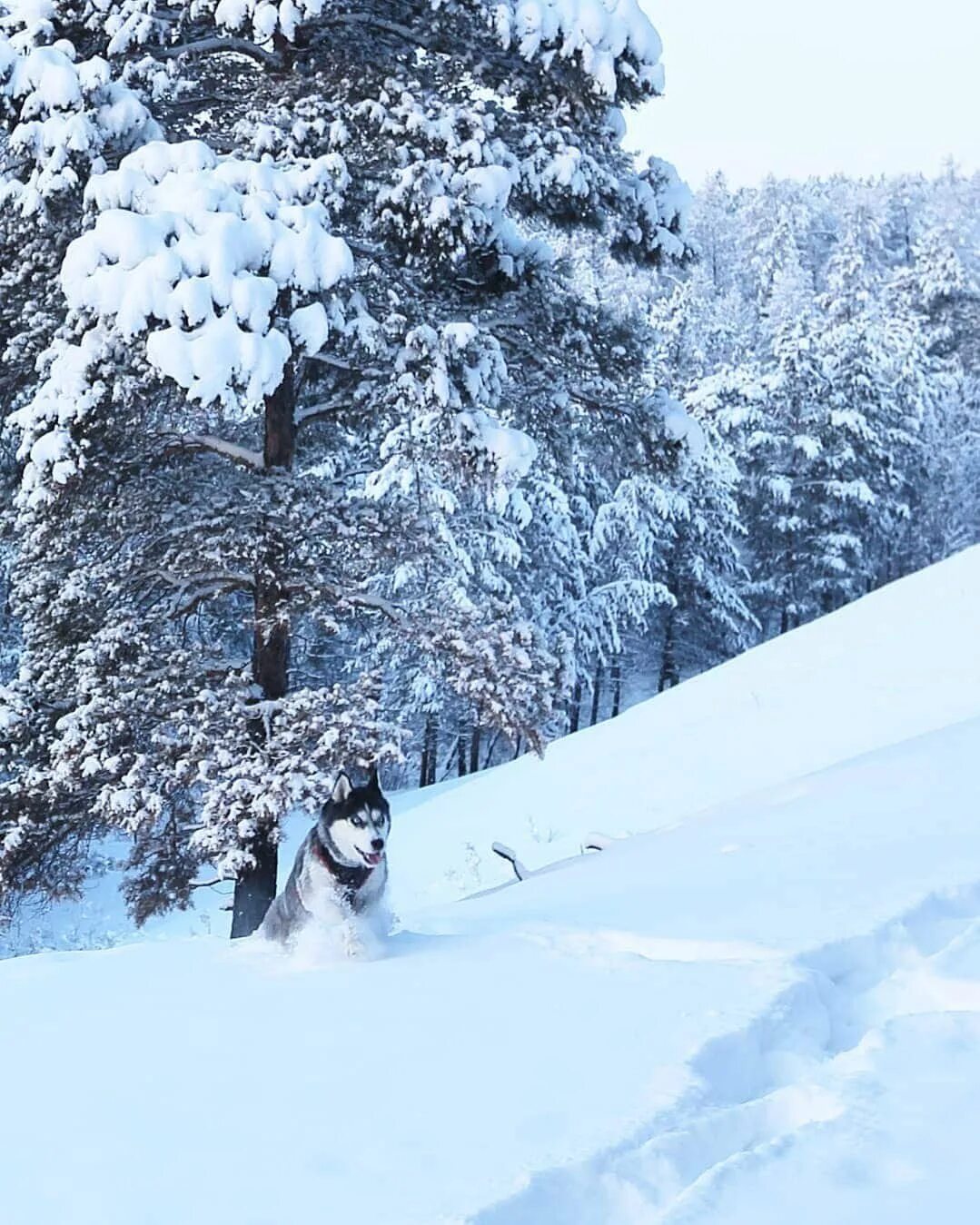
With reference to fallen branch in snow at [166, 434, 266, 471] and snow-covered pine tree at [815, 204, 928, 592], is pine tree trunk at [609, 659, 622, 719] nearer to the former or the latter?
snow-covered pine tree at [815, 204, 928, 592]

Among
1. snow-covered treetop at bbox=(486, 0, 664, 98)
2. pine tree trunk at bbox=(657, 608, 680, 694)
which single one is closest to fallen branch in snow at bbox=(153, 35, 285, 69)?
snow-covered treetop at bbox=(486, 0, 664, 98)

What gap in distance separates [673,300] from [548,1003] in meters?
41.2

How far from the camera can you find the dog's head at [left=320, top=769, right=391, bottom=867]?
5.11m

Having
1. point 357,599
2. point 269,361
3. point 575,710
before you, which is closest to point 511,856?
point 357,599

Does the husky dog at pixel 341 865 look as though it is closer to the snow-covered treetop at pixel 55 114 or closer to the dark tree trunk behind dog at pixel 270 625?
the dark tree trunk behind dog at pixel 270 625

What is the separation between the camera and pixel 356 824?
16.9ft

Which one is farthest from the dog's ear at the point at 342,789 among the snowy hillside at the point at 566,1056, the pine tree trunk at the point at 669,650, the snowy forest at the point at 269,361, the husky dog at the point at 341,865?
the pine tree trunk at the point at 669,650

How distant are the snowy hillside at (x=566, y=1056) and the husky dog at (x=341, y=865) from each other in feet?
0.84

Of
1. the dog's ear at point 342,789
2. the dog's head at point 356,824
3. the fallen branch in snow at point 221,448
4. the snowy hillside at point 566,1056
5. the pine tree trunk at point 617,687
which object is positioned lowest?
the snowy hillside at point 566,1056

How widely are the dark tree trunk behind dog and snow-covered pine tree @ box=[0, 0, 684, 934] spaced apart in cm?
2

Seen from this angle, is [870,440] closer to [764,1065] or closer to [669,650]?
[669,650]

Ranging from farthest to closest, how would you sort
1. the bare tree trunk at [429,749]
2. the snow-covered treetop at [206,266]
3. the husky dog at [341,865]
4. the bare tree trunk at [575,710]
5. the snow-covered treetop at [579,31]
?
the bare tree trunk at [575,710] < the bare tree trunk at [429,749] < the snow-covered treetop at [579,31] < the snow-covered treetop at [206,266] < the husky dog at [341,865]

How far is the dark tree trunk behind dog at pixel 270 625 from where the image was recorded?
8.62m

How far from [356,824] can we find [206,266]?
12.6ft
